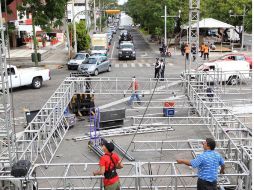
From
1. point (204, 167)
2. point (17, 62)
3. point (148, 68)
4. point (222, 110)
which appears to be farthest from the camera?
point (17, 62)

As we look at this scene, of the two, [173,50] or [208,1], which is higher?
[208,1]

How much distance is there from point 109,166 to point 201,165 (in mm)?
1831

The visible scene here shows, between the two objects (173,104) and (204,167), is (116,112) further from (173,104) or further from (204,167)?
(204,167)

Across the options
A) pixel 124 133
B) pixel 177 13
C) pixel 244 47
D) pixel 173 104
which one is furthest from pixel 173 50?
pixel 124 133

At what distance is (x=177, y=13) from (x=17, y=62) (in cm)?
2063

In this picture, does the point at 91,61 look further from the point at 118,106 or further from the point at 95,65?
the point at 118,106

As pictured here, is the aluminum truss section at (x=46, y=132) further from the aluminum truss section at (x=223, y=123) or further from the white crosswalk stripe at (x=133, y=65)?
the white crosswalk stripe at (x=133, y=65)

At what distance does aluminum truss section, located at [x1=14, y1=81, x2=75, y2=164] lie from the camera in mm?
12130

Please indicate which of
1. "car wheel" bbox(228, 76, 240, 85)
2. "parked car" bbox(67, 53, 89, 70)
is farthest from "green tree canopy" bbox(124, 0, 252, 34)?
"car wheel" bbox(228, 76, 240, 85)

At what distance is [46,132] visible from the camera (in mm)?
13914

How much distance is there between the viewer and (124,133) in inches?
649

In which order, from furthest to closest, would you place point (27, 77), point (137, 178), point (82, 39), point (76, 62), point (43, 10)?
point (82, 39) < point (43, 10) < point (76, 62) < point (27, 77) < point (137, 178)

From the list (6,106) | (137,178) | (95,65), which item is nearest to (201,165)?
(137,178)

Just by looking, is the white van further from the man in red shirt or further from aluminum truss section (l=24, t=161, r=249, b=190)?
the man in red shirt
